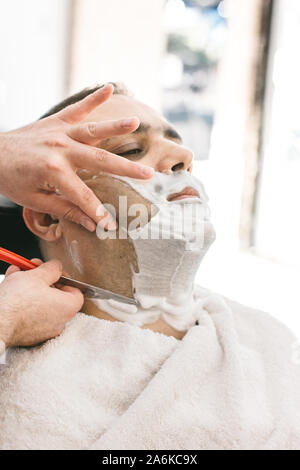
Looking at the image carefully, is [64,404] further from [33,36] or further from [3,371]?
[33,36]

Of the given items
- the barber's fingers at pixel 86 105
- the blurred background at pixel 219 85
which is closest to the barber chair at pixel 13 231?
the barber's fingers at pixel 86 105

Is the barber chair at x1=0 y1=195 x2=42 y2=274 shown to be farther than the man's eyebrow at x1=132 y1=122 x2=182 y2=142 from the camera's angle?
Yes

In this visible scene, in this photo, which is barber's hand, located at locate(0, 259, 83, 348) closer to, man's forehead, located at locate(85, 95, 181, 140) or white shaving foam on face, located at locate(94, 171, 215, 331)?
white shaving foam on face, located at locate(94, 171, 215, 331)

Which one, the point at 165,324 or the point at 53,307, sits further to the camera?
the point at 165,324

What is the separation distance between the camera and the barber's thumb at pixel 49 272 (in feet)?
2.51

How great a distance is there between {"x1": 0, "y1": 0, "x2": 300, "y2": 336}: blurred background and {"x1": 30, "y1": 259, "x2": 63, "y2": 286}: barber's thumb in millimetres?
1291

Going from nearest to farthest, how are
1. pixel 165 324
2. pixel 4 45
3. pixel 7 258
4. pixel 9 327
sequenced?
1. pixel 9 327
2. pixel 7 258
3. pixel 165 324
4. pixel 4 45

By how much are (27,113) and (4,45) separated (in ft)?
1.20

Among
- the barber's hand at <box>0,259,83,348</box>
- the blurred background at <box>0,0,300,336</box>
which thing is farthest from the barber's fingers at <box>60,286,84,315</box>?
the blurred background at <box>0,0,300,336</box>

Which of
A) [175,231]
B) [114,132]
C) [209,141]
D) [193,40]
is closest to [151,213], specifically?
→ [175,231]

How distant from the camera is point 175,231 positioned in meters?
0.85

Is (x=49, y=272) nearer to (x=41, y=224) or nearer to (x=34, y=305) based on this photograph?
(x=34, y=305)

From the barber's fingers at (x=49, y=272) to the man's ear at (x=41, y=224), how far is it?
177mm

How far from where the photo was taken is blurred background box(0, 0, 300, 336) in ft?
6.95
